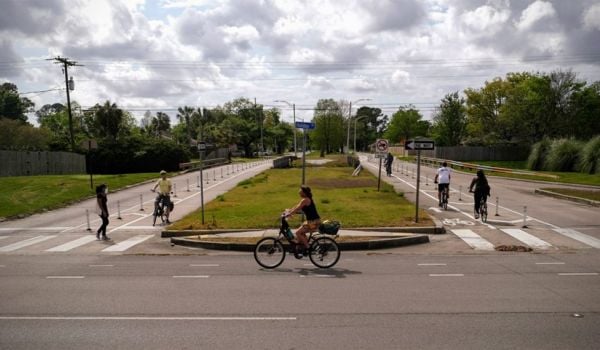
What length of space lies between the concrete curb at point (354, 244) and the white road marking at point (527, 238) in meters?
2.68

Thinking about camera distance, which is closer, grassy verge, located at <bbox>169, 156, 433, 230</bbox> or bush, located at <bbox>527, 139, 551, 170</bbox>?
grassy verge, located at <bbox>169, 156, 433, 230</bbox>

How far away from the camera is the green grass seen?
73.4 feet

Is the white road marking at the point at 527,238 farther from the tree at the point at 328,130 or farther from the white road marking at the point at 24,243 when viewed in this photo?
the tree at the point at 328,130

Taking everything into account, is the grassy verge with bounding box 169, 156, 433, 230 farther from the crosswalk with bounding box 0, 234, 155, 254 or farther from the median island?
the crosswalk with bounding box 0, 234, 155, 254

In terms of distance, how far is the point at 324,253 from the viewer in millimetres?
10773

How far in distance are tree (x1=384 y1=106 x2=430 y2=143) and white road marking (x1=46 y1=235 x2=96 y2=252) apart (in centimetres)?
9240

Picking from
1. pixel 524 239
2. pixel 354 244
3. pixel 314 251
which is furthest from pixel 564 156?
pixel 314 251

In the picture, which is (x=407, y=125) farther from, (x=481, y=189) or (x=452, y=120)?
(x=481, y=189)

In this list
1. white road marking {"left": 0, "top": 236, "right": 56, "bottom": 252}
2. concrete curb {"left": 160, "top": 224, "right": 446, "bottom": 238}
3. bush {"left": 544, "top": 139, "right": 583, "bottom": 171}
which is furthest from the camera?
bush {"left": 544, "top": 139, "right": 583, "bottom": 171}

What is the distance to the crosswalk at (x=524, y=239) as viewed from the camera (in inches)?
516

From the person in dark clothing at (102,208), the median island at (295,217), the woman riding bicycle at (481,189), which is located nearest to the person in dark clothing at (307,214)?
the median island at (295,217)

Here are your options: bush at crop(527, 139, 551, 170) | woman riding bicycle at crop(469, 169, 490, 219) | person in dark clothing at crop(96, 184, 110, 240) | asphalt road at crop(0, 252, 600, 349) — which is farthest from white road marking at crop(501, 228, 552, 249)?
bush at crop(527, 139, 551, 170)

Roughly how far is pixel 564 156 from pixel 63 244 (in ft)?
139

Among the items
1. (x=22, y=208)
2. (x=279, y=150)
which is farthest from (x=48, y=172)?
(x=279, y=150)
